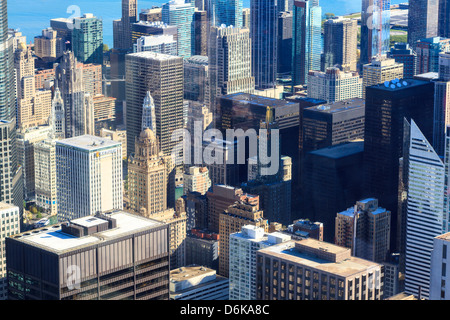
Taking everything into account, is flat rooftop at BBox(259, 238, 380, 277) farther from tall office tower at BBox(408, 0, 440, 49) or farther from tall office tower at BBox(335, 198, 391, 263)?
tall office tower at BBox(408, 0, 440, 49)

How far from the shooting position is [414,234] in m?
21.8

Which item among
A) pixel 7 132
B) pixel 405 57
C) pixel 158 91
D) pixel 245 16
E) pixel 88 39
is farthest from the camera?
pixel 245 16

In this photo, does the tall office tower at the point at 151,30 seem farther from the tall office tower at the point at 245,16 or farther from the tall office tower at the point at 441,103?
the tall office tower at the point at 441,103

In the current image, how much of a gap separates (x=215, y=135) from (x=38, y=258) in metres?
21.2

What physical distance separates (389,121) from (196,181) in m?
6.93

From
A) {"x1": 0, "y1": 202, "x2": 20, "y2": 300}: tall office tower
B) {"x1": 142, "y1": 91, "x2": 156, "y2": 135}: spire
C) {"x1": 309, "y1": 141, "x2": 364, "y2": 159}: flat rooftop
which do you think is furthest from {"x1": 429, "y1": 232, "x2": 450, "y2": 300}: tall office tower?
{"x1": 142, "y1": 91, "x2": 156, "y2": 135}: spire

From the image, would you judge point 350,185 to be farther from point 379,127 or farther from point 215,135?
point 215,135

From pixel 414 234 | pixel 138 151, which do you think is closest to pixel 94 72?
pixel 138 151

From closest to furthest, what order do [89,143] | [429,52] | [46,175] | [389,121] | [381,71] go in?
[89,143], [389,121], [46,175], [381,71], [429,52]

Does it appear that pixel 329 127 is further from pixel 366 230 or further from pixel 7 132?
pixel 7 132

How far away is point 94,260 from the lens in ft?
37.9

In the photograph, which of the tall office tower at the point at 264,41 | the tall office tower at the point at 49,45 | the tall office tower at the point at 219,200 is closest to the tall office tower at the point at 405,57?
the tall office tower at the point at 264,41

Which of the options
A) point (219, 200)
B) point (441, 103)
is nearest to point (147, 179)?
point (219, 200)

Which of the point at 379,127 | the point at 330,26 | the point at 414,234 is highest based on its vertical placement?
the point at 330,26
